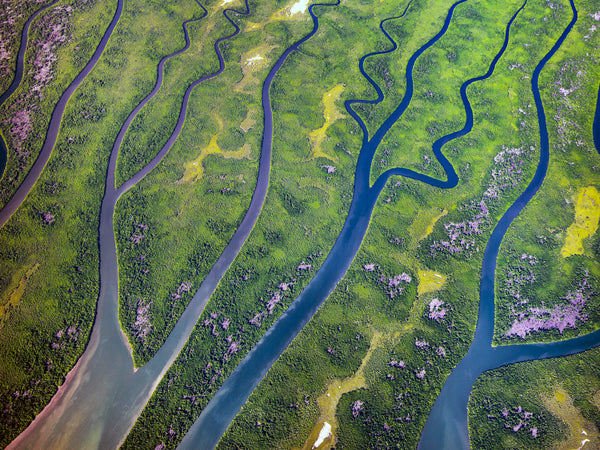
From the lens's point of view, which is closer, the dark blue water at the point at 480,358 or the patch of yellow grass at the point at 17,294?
the dark blue water at the point at 480,358

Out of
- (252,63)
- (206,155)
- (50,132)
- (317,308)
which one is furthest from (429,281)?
(50,132)

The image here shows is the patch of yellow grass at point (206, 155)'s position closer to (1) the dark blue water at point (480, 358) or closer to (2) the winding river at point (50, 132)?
(2) the winding river at point (50, 132)

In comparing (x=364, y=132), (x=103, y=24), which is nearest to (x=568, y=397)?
(x=364, y=132)

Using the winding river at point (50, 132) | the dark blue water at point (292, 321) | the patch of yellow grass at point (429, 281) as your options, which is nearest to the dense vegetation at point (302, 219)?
the patch of yellow grass at point (429, 281)

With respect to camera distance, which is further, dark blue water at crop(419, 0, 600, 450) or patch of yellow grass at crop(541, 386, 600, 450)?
dark blue water at crop(419, 0, 600, 450)

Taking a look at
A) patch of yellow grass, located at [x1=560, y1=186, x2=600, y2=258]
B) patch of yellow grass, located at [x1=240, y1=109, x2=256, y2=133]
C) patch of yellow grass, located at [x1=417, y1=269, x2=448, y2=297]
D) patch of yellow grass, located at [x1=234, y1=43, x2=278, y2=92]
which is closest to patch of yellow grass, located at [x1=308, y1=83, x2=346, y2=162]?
patch of yellow grass, located at [x1=240, y1=109, x2=256, y2=133]

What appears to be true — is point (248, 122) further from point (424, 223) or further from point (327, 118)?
point (424, 223)

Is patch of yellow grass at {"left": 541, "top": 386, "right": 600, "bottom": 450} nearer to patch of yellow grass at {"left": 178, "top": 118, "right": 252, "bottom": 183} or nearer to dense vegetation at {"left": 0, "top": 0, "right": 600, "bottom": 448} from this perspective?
dense vegetation at {"left": 0, "top": 0, "right": 600, "bottom": 448}
